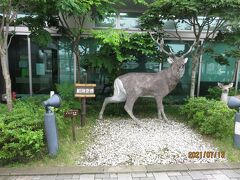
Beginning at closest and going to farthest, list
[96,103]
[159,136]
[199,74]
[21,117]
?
[21,117]
[159,136]
[96,103]
[199,74]

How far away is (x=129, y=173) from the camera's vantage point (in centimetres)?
376

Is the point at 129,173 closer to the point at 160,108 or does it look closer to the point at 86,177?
the point at 86,177

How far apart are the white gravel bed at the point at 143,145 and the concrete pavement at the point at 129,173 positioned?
0.20 meters

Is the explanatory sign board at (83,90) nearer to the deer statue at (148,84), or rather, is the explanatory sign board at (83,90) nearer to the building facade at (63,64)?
the deer statue at (148,84)

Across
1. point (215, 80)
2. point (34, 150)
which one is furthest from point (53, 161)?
point (215, 80)

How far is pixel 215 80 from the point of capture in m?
8.73

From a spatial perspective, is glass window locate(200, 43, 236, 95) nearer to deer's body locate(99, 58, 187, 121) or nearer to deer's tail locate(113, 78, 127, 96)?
deer's body locate(99, 58, 187, 121)

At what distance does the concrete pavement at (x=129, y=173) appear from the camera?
3.64 m

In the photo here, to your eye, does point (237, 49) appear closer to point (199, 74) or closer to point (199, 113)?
point (199, 74)

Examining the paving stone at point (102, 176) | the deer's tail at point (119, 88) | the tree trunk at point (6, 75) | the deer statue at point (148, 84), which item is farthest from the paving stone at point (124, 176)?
the tree trunk at point (6, 75)

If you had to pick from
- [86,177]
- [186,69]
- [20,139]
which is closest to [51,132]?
[20,139]

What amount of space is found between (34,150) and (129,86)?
2852mm

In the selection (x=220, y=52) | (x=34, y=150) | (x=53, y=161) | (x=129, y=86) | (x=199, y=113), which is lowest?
(x=53, y=161)

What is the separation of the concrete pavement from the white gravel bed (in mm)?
199
